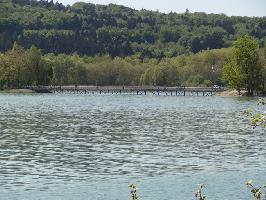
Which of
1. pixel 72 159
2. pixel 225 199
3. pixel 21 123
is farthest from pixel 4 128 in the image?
pixel 225 199

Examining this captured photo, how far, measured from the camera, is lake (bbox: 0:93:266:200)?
37656mm

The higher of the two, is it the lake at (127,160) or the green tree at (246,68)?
the green tree at (246,68)

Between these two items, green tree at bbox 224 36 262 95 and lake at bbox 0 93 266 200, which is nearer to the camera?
lake at bbox 0 93 266 200

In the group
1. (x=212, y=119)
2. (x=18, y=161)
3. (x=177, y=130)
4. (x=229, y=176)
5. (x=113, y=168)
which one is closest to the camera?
(x=229, y=176)

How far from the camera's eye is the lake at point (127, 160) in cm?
3766

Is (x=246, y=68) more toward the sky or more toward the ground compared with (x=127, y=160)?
more toward the sky

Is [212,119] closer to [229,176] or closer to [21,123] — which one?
[21,123]

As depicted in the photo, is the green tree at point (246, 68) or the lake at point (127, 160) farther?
the green tree at point (246, 68)

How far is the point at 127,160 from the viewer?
49.8 meters

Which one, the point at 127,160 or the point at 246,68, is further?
the point at 246,68

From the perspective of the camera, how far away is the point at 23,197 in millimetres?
35281

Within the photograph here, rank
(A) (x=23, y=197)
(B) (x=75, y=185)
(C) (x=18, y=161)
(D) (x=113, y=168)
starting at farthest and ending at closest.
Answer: (C) (x=18, y=161)
(D) (x=113, y=168)
(B) (x=75, y=185)
(A) (x=23, y=197)

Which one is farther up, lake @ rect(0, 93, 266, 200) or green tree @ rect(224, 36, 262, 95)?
green tree @ rect(224, 36, 262, 95)

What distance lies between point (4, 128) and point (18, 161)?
100ft
